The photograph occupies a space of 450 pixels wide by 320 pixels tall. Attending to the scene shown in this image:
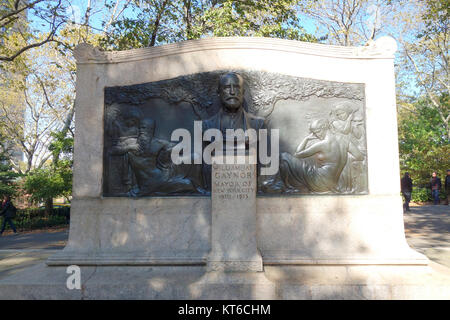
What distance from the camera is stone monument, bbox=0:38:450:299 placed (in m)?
5.62

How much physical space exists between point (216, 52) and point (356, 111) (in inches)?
119

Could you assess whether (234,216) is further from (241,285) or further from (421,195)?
(421,195)

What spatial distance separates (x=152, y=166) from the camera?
618 centimetres

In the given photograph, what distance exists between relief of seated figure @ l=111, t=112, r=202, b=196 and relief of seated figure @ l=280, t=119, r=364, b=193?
5.79 feet

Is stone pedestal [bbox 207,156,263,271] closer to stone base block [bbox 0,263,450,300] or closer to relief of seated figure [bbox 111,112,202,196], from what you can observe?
stone base block [bbox 0,263,450,300]

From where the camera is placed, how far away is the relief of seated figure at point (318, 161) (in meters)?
6.06

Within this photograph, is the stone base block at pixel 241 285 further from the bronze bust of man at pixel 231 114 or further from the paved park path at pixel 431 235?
the paved park path at pixel 431 235

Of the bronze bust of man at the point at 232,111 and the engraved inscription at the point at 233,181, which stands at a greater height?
the bronze bust of man at the point at 232,111

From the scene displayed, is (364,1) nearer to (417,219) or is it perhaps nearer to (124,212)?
(417,219)

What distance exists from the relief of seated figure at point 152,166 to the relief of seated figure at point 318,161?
1765 mm

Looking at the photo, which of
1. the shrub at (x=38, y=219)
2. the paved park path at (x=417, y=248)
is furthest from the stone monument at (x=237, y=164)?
the shrub at (x=38, y=219)

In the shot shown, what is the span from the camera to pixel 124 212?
6.04m

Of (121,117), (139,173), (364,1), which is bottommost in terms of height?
(139,173)
